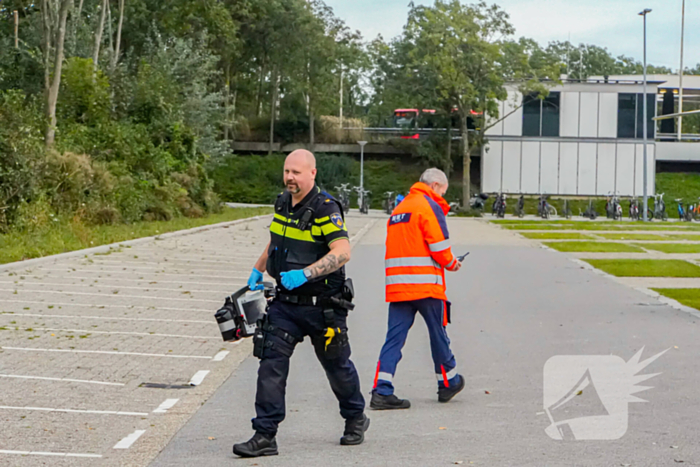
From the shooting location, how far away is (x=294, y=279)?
5.15 metres

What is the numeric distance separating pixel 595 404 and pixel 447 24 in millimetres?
41843

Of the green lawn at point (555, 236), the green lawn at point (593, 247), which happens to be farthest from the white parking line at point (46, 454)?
the green lawn at point (555, 236)

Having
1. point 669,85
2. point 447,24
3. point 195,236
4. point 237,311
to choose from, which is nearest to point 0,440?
point 237,311

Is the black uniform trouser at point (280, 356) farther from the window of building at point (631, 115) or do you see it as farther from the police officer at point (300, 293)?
the window of building at point (631, 115)

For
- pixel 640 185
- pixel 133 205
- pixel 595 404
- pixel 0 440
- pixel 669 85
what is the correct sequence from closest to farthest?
pixel 0 440, pixel 595 404, pixel 133 205, pixel 640 185, pixel 669 85

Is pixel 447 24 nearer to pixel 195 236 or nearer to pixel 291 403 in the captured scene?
pixel 195 236

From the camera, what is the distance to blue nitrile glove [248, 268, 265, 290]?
216 inches

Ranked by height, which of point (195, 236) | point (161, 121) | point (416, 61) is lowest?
point (195, 236)

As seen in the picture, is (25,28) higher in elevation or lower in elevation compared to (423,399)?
higher

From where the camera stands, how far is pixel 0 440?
17.8ft

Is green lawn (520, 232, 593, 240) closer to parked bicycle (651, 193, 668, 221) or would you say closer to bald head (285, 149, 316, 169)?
parked bicycle (651, 193, 668, 221)

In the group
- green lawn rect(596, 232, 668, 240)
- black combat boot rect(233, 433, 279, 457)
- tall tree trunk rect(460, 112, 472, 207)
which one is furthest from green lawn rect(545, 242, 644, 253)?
tall tree trunk rect(460, 112, 472, 207)

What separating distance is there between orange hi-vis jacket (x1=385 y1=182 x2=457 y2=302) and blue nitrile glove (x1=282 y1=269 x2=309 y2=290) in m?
1.65

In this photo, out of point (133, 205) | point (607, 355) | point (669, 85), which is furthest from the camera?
point (669, 85)
